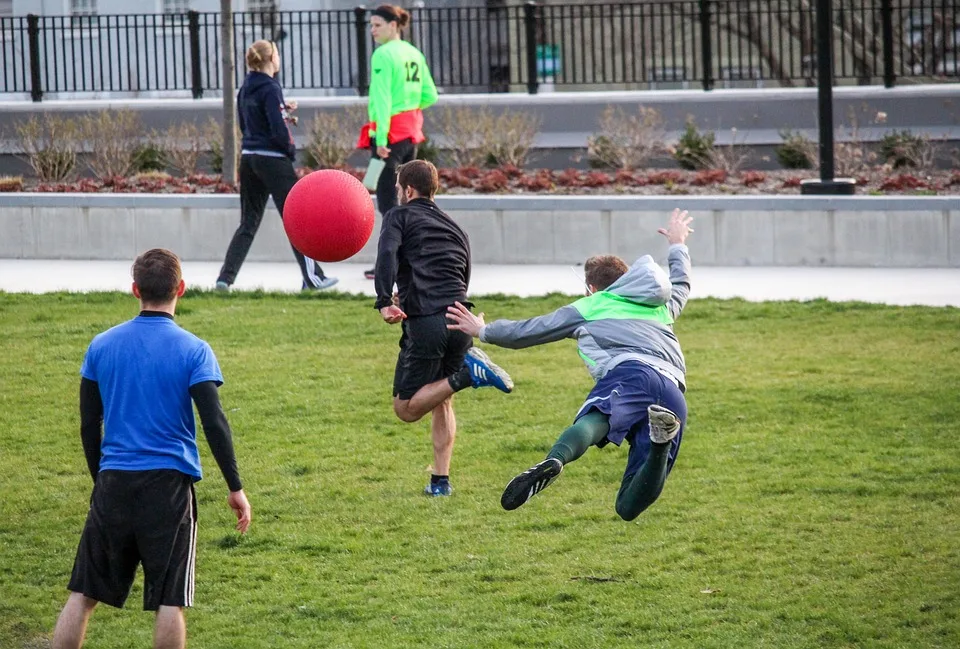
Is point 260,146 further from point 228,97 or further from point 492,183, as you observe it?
point 492,183

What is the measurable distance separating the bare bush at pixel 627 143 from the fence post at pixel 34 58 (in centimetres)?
801

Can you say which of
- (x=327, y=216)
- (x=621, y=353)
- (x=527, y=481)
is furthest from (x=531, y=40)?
(x=527, y=481)

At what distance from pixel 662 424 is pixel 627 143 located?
39.8ft

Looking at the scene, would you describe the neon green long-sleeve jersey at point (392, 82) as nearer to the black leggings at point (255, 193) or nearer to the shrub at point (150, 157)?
the black leggings at point (255, 193)

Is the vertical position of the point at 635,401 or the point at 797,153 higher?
the point at 797,153

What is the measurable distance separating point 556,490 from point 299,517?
4.59 feet

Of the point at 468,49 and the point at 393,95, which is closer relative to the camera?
the point at 393,95

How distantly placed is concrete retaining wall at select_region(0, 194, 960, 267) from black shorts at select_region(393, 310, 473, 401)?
6.84 meters

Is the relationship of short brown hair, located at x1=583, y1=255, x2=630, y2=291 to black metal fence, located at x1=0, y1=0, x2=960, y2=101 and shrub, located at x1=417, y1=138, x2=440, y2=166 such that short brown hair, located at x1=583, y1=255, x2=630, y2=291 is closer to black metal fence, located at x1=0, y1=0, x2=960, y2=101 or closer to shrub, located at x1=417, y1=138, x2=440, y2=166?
shrub, located at x1=417, y1=138, x2=440, y2=166

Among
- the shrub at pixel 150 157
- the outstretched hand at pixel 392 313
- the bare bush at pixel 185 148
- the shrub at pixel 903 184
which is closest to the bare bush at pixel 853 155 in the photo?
the shrub at pixel 903 184

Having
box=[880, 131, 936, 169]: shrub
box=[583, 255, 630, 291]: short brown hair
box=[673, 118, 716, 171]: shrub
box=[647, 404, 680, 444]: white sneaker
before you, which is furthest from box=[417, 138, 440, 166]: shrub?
box=[647, 404, 680, 444]: white sneaker

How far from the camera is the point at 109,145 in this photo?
17.0m

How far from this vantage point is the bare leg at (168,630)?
482 centimetres

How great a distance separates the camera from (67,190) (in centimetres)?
1631
